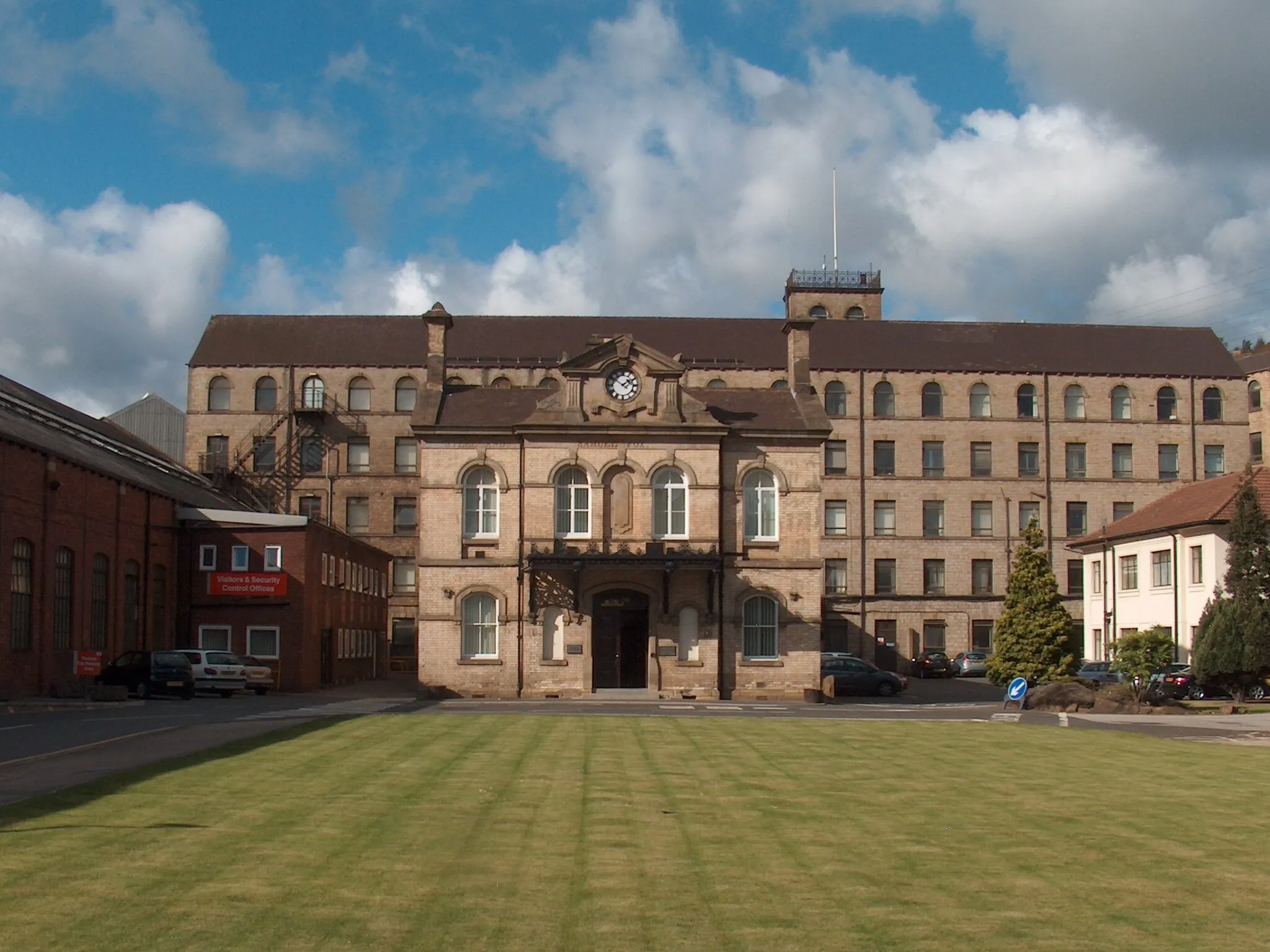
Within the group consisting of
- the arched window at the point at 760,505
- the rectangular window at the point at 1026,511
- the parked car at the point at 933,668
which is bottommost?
the parked car at the point at 933,668

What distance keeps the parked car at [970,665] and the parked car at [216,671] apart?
38217 millimetres

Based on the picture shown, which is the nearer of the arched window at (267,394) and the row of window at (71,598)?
the row of window at (71,598)

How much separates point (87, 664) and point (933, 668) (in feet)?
134

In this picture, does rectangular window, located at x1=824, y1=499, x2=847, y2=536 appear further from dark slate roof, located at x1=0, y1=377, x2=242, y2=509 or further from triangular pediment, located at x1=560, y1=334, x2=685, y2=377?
triangular pediment, located at x1=560, y1=334, x2=685, y2=377

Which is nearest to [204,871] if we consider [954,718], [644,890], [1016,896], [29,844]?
[29,844]

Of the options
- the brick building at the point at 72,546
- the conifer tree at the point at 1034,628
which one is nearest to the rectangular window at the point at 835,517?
the conifer tree at the point at 1034,628

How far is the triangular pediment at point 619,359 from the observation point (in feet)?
148

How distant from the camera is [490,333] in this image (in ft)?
258

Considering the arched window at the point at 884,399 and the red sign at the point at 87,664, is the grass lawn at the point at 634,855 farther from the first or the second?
the arched window at the point at 884,399

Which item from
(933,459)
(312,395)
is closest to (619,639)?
(933,459)

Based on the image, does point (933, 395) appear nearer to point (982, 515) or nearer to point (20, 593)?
point (982, 515)

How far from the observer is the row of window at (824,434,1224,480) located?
75625 millimetres

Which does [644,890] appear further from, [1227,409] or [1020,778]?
[1227,409]

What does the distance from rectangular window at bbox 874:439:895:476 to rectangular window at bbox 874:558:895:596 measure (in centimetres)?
482
